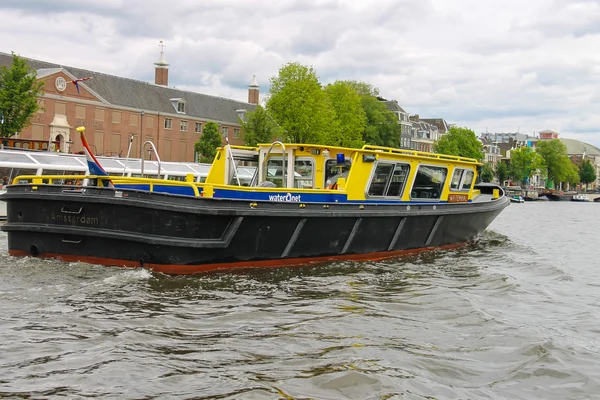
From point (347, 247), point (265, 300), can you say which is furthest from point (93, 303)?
point (347, 247)

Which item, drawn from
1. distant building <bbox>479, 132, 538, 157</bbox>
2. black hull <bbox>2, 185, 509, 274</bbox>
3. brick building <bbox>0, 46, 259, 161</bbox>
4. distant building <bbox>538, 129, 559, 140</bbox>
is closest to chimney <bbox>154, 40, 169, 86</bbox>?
brick building <bbox>0, 46, 259, 161</bbox>

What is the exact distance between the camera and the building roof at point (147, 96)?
56.2 m

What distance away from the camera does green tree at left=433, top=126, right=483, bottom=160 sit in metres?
85.7

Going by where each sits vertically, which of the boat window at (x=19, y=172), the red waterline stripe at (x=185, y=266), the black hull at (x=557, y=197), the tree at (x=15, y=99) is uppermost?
the tree at (x=15, y=99)

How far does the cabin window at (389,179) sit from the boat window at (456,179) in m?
1.98

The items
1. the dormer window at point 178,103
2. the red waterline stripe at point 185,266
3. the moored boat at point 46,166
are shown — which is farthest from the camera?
the dormer window at point 178,103

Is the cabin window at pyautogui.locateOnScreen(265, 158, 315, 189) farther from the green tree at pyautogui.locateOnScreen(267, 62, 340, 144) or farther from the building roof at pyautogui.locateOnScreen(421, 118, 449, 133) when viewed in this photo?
the building roof at pyautogui.locateOnScreen(421, 118, 449, 133)

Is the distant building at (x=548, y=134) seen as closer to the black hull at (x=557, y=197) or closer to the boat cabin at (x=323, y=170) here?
the black hull at (x=557, y=197)

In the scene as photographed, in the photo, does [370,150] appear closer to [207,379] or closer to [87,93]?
[207,379]

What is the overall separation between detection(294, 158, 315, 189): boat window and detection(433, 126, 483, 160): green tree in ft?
246

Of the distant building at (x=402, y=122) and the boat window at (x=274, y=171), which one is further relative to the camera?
the distant building at (x=402, y=122)

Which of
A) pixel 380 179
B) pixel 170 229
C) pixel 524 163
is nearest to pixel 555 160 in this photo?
pixel 524 163

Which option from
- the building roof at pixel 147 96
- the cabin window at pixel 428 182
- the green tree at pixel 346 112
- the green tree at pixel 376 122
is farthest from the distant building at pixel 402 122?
the cabin window at pixel 428 182

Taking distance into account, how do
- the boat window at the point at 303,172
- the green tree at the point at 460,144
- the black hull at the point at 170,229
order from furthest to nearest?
1. the green tree at the point at 460,144
2. the boat window at the point at 303,172
3. the black hull at the point at 170,229
